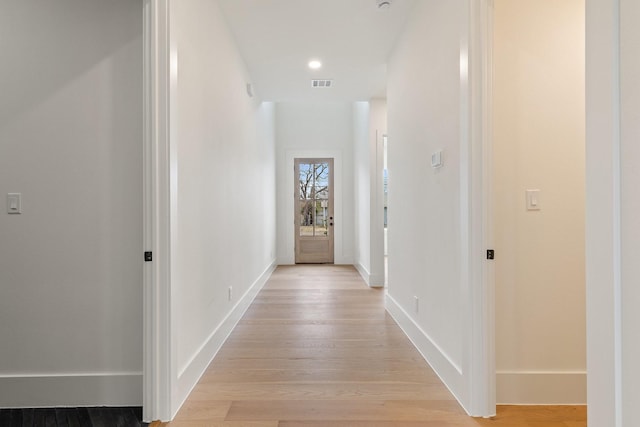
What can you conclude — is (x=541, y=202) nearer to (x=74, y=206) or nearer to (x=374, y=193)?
(x=74, y=206)

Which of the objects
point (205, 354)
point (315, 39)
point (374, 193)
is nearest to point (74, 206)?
point (205, 354)

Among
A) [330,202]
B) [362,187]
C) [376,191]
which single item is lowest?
[330,202]

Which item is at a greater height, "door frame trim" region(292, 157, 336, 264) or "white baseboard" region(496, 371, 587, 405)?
"door frame trim" region(292, 157, 336, 264)

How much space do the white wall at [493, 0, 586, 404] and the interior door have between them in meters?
5.55

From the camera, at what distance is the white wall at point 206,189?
1.96 metres

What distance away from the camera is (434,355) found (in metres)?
2.39

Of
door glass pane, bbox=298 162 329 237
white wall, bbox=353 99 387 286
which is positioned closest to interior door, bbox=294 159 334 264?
door glass pane, bbox=298 162 329 237

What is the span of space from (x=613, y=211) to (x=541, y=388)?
1.38 metres

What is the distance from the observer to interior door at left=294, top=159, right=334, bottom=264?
24.6ft

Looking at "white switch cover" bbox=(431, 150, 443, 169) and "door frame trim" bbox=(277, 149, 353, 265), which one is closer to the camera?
"white switch cover" bbox=(431, 150, 443, 169)

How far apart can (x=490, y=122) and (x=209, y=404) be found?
6.73 ft

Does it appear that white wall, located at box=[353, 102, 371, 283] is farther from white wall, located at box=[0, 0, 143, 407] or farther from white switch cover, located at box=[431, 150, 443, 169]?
white wall, located at box=[0, 0, 143, 407]

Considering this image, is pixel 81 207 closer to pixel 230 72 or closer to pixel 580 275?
pixel 230 72

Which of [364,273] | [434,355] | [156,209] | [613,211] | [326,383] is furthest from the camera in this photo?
[364,273]
